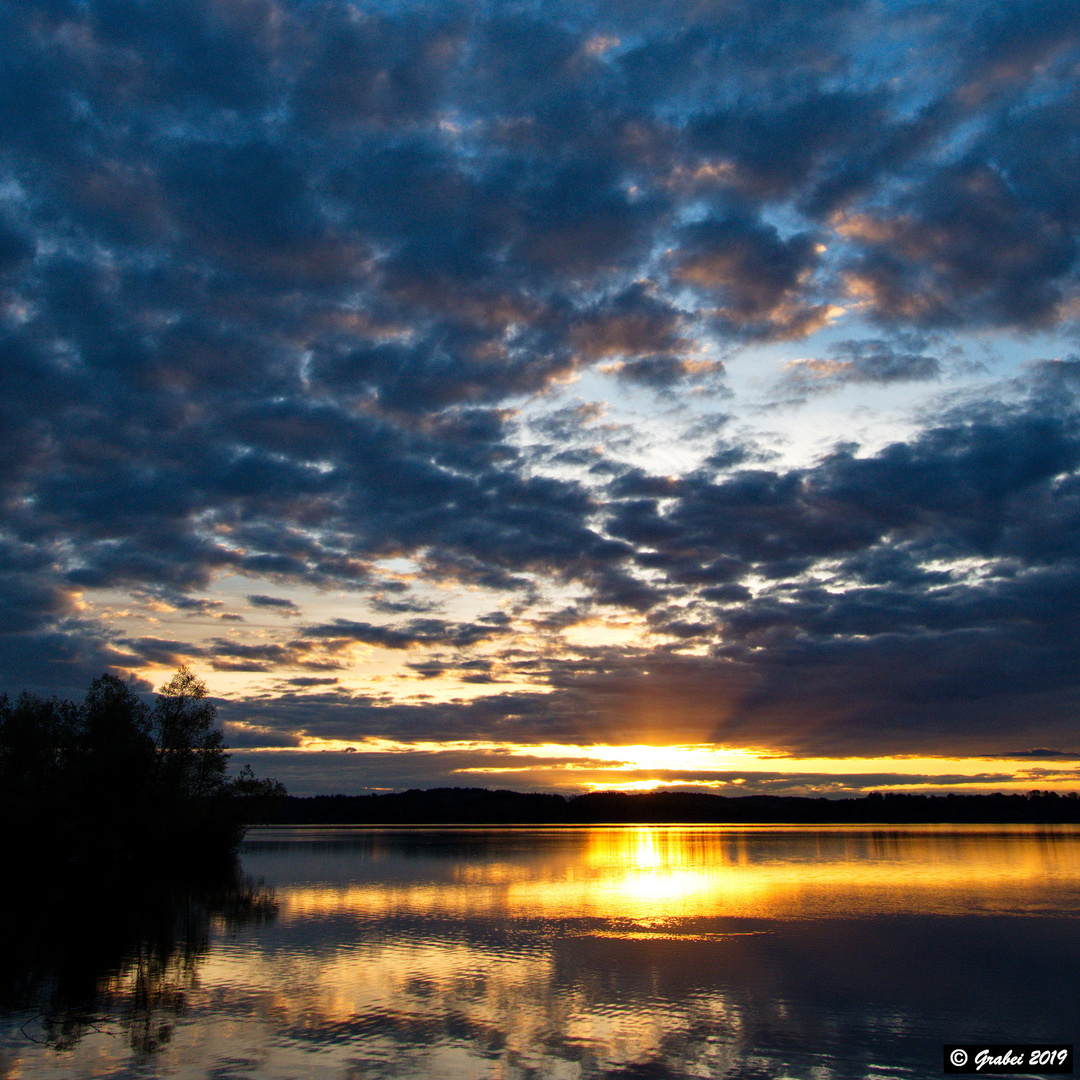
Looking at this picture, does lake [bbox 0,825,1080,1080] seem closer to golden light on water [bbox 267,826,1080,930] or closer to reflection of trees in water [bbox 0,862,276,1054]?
reflection of trees in water [bbox 0,862,276,1054]

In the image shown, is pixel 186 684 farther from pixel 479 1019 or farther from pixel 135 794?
pixel 479 1019

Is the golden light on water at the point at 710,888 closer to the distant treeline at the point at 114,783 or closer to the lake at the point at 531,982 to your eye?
the lake at the point at 531,982

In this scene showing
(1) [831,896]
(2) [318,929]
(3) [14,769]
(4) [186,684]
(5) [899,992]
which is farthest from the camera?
(4) [186,684]

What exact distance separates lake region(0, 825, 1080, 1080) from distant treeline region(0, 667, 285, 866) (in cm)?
1561

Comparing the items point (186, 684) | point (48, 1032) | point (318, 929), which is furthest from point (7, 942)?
point (186, 684)

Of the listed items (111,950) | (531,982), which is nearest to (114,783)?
(111,950)

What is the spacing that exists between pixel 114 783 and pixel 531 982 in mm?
53535

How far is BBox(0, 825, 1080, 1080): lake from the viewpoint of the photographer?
1717cm

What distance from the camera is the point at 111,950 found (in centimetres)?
2989

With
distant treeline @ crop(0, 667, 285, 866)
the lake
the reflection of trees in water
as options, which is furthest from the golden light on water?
distant treeline @ crop(0, 667, 285, 866)

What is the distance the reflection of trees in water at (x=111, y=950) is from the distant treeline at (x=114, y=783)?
9229 millimetres

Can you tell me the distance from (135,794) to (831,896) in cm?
5206

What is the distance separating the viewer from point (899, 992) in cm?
2312

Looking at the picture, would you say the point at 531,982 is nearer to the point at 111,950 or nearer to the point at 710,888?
the point at 111,950
